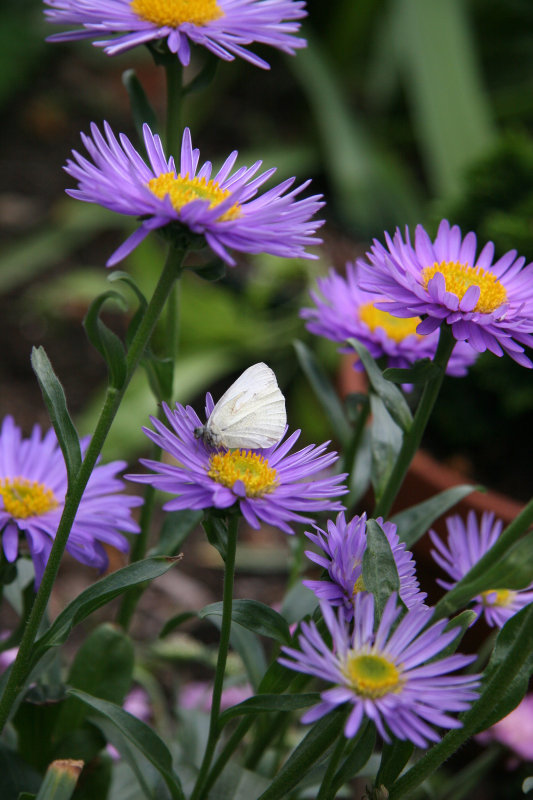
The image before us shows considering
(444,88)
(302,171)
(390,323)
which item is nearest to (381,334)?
(390,323)

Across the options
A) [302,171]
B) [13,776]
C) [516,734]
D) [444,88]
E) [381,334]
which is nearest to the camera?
[13,776]

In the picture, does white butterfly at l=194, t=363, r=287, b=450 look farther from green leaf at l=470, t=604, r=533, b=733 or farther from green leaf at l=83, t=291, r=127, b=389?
green leaf at l=470, t=604, r=533, b=733

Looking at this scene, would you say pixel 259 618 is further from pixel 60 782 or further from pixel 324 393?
pixel 324 393

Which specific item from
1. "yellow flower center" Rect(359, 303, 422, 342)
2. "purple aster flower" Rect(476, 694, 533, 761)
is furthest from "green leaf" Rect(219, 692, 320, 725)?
"purple aster flower" Rect(476, 694, 533, 761)

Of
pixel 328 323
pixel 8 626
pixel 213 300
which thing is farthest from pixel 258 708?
pixel 213 300

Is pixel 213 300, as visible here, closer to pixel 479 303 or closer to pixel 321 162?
pixel 321 162

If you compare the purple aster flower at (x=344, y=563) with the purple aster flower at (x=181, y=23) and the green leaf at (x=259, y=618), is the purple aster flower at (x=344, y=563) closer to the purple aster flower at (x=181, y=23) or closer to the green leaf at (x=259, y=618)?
the green leaf at (x=259, y=618)

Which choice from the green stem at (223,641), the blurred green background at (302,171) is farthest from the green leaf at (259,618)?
the blurred green background at (302,171)
